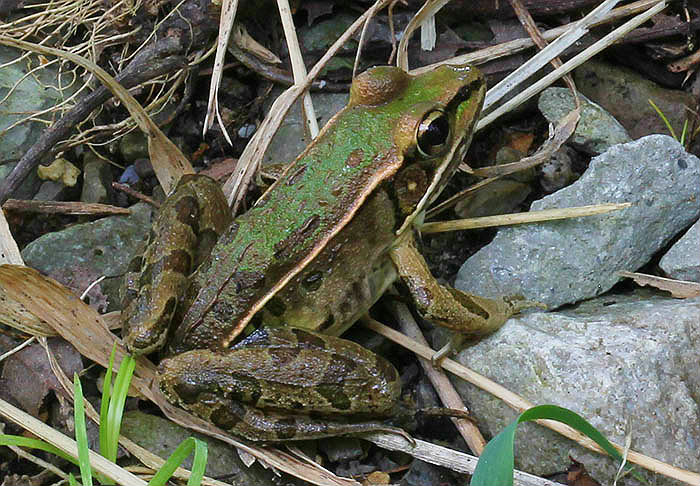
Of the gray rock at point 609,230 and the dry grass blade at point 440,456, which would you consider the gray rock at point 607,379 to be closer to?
the dry grass blade at point 440,456

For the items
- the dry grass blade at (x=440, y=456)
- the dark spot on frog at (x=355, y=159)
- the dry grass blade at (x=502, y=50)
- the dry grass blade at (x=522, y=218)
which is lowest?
the dry grass blade at (x=440, y=456)

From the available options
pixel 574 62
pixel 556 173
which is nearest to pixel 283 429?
pixel 556 173

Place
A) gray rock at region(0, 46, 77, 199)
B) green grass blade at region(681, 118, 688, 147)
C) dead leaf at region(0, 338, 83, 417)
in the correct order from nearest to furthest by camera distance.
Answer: dead leaf at region(0, 338, 83, 417) → green grass blade at region(681, 118, 688, 147) → gray rock at region(0, 46, 77, 199)

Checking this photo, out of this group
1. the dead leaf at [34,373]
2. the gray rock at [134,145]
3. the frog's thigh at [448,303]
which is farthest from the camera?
the gray rock at [134,145]

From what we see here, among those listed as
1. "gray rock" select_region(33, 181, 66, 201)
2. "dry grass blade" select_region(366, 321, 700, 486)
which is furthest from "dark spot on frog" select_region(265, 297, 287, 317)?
"gray rock" select_region(33, 181, 66, 201)

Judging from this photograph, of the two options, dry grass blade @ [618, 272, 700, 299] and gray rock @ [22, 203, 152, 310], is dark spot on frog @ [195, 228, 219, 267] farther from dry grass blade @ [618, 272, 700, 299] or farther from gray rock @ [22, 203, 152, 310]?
dry grass blade @ [618, 272, 700, 299]

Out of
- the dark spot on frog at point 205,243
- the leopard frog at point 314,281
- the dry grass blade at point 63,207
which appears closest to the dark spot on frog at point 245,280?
the leopard frog at point 314,281

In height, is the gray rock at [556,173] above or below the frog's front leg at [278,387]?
above
